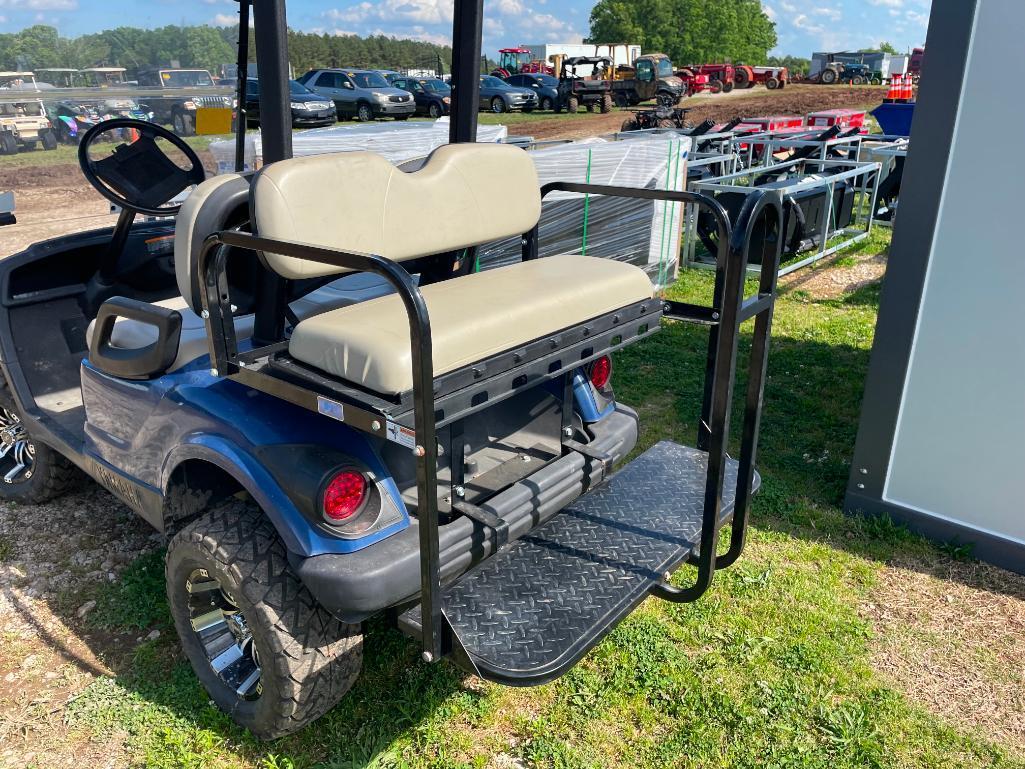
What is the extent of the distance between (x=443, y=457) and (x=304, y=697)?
2.55 ft

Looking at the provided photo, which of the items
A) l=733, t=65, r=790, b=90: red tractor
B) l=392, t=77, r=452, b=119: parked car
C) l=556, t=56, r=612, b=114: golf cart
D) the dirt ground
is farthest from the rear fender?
l=733, t=65, r=790, b=90: red tractor

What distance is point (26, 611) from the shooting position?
3.12 meters

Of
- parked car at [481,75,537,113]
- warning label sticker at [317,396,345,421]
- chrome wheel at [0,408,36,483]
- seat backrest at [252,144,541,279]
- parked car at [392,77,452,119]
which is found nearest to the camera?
warning label sticker at [317,396,345,421]

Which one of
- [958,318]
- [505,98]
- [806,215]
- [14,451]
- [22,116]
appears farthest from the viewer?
[505,98]

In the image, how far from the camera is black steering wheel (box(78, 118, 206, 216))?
3176 millimetres

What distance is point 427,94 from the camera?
87.7ft

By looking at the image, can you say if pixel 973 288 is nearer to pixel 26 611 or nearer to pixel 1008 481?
pixel 1008 481

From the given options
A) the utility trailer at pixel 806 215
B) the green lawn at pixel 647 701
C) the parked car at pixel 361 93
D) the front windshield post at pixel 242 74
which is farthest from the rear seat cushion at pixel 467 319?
the parked car at pixel 361 93

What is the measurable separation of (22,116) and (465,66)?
5.44ft

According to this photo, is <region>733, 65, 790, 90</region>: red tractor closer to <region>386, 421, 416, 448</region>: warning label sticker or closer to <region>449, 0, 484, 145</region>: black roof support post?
<region>449, 0, 484, 145</region>: black roof support post

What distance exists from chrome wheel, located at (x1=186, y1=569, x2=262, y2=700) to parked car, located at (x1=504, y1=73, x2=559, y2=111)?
29.9 metres

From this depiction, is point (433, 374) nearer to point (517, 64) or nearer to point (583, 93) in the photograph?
point (583, 93)

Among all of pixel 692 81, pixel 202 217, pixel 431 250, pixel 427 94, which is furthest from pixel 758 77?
pixel 202 217

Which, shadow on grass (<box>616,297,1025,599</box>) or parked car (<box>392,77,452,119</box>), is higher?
parked car (<box>392,77,452,119</box>)
